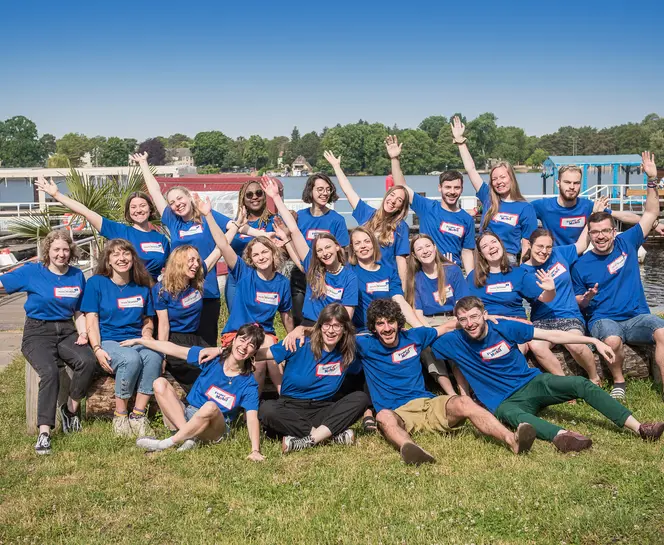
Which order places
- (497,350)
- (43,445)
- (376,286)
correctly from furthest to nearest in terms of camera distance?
(376,286) < (497,350) < (43,445)

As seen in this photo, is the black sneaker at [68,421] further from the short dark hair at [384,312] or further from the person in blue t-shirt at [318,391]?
the short dark hair at [384,312]

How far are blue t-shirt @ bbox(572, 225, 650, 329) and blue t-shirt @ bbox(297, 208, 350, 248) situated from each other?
2299mm

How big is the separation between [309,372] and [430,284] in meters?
1.43

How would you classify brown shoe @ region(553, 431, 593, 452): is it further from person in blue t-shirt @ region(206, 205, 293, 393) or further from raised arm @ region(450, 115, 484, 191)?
raised arm @ region(450, 115, 484, 191)

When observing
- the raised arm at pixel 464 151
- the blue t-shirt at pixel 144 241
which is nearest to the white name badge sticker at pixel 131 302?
the blue t-shirt at pixel 144 241

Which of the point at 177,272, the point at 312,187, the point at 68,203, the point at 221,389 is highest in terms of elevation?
the point at 312,187

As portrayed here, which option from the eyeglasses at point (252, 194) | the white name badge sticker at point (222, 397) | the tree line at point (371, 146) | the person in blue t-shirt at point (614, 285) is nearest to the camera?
the white name badge sticker at point (222, 397)

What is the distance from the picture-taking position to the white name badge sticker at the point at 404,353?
18.6ft

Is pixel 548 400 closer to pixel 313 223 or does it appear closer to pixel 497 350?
pixel 497 350

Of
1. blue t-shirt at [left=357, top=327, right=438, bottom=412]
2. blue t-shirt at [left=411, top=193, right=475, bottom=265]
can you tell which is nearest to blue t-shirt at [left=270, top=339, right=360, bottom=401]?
blue t-shirt at [left=357, top=327, right=438, bottom=412]

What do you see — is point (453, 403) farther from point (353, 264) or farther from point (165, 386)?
point (165, 386)

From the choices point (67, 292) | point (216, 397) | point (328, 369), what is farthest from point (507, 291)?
point (67, 292)

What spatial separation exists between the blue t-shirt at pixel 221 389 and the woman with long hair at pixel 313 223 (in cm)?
140

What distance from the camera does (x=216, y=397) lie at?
5527mm
